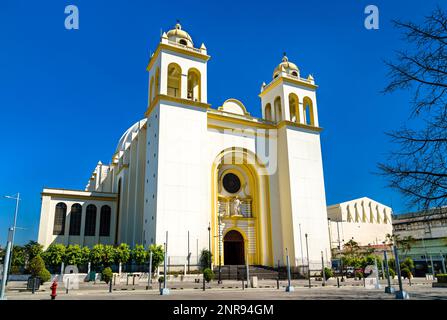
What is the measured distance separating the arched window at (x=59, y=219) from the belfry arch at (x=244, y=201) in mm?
15648

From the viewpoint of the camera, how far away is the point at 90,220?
37.8 meters

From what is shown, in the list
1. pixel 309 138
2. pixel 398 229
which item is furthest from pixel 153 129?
pixel 398 229

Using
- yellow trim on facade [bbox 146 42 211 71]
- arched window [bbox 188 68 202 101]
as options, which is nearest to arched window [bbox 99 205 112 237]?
arched window [bbox 188 68 202 101]

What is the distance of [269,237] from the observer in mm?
35031

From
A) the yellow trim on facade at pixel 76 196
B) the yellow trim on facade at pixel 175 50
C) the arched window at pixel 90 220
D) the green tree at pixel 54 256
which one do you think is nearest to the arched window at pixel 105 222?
the arched window at pixel 90 220

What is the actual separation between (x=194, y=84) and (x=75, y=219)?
60.1 ft

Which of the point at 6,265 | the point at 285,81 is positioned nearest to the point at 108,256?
the point at 6,265

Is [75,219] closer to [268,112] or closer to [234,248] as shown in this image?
[234,248]

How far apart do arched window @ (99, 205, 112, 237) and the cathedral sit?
0.11m

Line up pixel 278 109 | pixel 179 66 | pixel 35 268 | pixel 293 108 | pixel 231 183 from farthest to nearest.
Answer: pixel 293 108, pixel 278 109, pixel 231 183, pixel 179 66, pixel 35 268

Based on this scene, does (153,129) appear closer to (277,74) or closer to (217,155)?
(217,155)

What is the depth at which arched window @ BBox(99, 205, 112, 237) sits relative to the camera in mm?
38000

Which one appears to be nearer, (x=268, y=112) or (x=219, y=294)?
(x=219, y=294)

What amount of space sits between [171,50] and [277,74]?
13.4 metres
